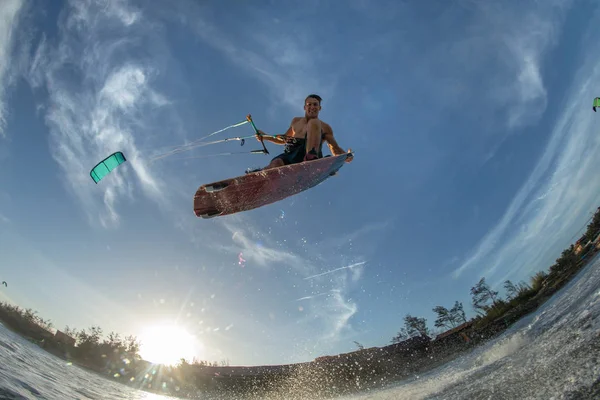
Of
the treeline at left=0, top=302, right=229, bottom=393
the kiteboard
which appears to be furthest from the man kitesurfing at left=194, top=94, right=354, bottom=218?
the treeline at left=0, top=302, right=229, bottom=393

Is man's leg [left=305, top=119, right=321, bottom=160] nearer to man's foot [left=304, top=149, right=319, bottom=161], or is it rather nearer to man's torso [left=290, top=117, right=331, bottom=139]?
man's foot [left=304, top=149, right=319, bottom=161]

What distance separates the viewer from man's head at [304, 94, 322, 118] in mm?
8969

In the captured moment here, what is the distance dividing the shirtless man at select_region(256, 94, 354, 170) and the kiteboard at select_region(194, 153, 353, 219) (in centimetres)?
49

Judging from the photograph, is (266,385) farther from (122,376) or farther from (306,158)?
(306,158)

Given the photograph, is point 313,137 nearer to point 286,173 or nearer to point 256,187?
point 286,173

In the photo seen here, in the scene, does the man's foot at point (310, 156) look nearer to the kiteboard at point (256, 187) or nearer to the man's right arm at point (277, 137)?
the kiteboard at point (256, 187)

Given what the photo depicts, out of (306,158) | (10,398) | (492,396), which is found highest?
(306,158)

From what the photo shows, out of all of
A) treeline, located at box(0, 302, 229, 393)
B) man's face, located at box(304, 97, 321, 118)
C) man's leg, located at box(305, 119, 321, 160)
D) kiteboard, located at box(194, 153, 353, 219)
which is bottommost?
treeline, located at box(0, 302, 229, 393)

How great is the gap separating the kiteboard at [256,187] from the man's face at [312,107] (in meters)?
1.85

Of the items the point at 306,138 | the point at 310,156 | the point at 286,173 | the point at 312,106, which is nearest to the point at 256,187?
the point at 286,173

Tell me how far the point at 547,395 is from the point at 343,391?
2086cm

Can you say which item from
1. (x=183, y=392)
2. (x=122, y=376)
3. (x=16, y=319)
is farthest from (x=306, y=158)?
(x=16, y=319)

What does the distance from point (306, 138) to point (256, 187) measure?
2.40 m

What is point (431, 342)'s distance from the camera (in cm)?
1883
